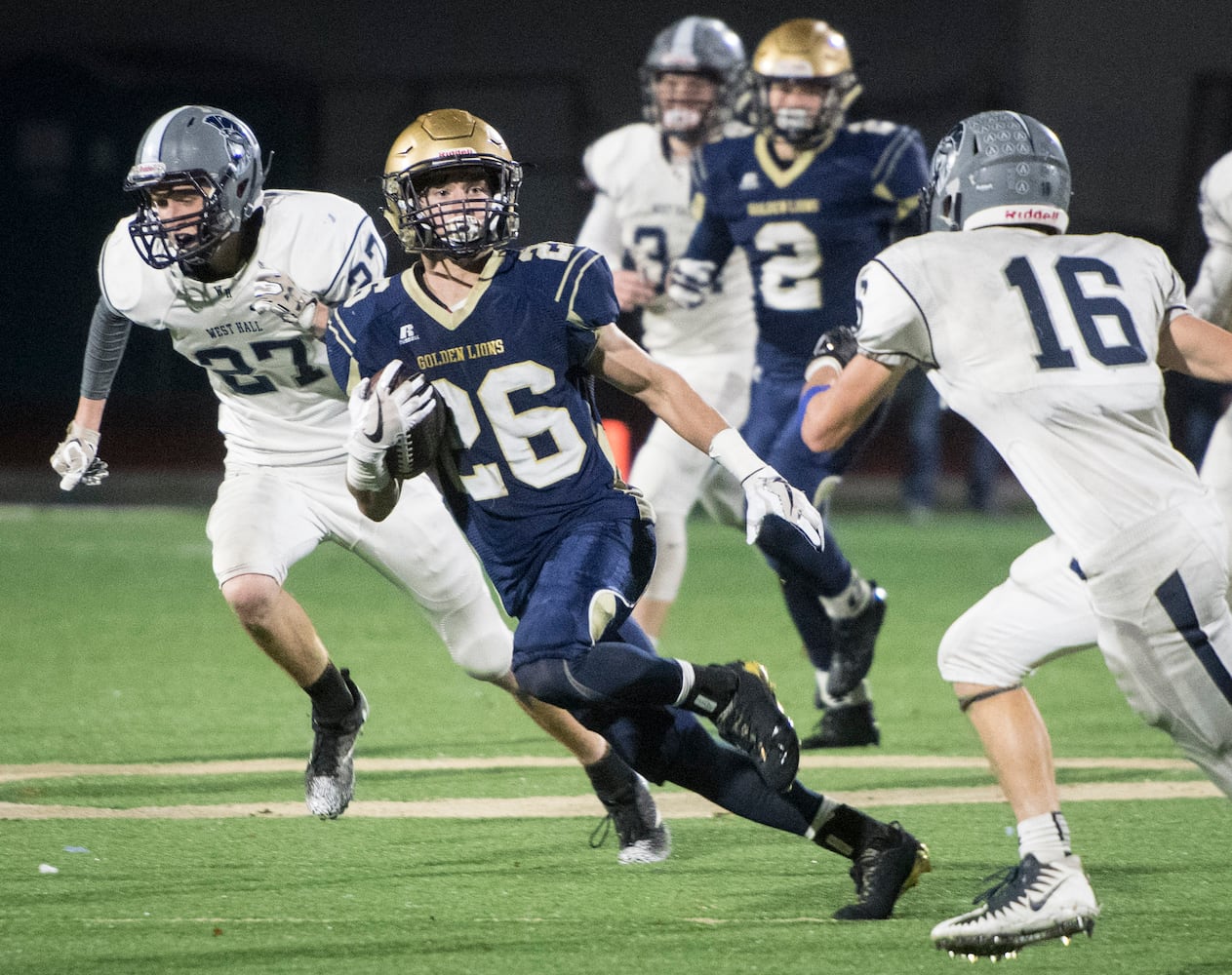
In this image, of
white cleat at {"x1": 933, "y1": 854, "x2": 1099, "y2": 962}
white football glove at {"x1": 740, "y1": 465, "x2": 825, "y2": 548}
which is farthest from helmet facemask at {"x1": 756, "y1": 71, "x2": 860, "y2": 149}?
white cleat at {"x1": 933, "y1": 854, "x2": 1099, "y2": 962}

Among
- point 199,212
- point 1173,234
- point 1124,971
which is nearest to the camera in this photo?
point 1124,971

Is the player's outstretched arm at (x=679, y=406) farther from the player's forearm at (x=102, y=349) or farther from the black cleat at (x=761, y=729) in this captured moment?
the player's forearm at (x=102, y=349)

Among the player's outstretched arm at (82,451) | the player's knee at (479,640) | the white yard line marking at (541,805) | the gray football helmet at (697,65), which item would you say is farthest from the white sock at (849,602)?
the player's outstretched arm at (82,451)

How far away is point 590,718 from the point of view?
3.57 metres

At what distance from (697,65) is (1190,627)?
13.3ft

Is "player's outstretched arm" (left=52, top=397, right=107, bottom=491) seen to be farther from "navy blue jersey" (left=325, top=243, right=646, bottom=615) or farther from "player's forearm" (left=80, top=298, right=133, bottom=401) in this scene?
"navy blue jersey" (left=325, top=243, right=646, bottom=615)

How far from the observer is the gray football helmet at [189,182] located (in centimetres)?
430

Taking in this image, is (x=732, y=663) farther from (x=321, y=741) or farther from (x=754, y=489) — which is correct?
(x=321, y=741)

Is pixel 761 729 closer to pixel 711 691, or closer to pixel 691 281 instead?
pixel 711 691

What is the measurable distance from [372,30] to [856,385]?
16615 mm

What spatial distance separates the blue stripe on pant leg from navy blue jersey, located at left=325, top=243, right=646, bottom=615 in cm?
113

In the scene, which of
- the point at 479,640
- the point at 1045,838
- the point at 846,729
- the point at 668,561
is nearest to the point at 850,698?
the point at 846,729

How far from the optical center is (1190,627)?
124 inches

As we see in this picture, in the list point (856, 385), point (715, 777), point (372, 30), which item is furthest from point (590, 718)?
point (372, 30)
